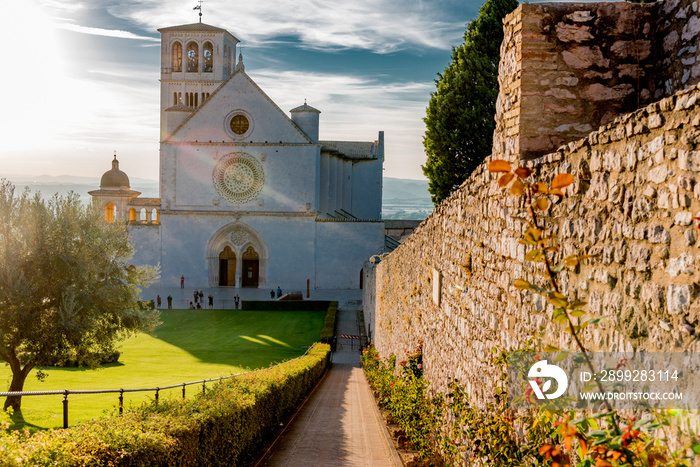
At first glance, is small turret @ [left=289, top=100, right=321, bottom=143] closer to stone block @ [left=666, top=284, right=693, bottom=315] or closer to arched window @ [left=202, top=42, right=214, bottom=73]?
arched window @ [left=202, top=42, right=214, bottom=73]

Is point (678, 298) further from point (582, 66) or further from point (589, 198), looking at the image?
point (582, 66)

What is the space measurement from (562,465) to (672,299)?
912mm

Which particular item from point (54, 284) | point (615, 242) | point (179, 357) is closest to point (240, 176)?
point (179, 357)

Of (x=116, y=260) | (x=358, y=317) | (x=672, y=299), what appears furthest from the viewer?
(x=358, y=317)

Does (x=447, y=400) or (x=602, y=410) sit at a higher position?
(x=602, y=410)

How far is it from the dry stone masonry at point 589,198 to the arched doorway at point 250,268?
137ft

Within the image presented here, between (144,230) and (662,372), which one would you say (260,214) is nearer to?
(144,230)

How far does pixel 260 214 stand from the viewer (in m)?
49.9

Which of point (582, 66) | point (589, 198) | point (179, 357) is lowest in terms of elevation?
point (179, 357)

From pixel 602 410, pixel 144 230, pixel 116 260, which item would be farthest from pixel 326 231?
pixel 602 410

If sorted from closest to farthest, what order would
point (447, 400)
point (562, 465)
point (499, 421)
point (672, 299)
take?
1. point (672, 299)
2. point (562, 465)
3. point (499, 421)
4. point (447, 400)

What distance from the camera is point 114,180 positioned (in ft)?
178

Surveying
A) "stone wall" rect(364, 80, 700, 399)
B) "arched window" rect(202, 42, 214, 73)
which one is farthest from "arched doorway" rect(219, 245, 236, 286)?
"stone wall" rect(364, 80, 700, 399)

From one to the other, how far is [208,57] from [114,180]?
563 inches
